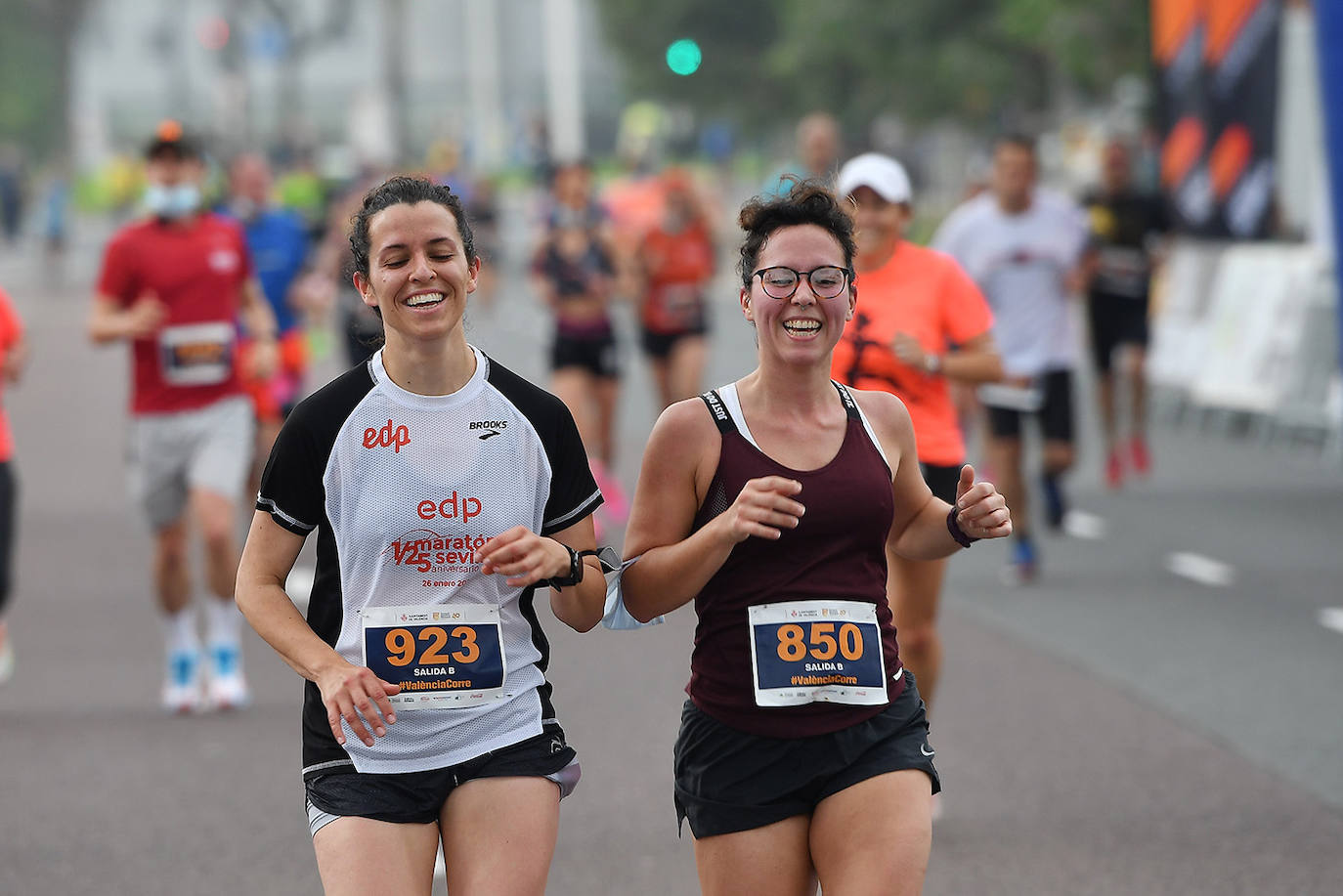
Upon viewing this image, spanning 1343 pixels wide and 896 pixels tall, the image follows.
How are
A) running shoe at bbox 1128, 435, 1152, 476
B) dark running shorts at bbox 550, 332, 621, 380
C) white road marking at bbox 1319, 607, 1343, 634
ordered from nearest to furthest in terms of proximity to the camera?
white road marking at bbox 1319, 607, 1343, 634
dark running shorts at bbox 550, 332, 621, 380
running shoe at bbox 1128, 435, 1152, 476

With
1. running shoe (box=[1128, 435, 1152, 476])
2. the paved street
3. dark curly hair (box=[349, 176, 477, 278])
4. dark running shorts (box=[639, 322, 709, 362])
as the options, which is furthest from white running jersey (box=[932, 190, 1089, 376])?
dark curly hair (box=[349, 176, 477, 278])

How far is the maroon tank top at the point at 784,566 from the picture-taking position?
4059 mm

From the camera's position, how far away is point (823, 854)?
13.1 ft

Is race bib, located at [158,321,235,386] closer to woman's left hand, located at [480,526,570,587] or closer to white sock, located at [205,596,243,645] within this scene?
white sock, located at [205,596,243,645]

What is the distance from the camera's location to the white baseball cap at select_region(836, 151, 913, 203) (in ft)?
20.7

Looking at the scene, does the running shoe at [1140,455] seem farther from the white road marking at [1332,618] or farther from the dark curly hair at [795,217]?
the dark curly hair at [795,217]

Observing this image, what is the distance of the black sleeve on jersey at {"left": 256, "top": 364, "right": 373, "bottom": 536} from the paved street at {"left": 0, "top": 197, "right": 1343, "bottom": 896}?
0.42m

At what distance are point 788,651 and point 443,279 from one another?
3.21 feet

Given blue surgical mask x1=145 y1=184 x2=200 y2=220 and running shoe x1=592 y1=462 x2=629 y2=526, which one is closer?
blue surgical mask x1=145 y1=184 x2=200 y2=220

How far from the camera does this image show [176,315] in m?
8.25

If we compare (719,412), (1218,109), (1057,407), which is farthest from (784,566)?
A: (1218,109)

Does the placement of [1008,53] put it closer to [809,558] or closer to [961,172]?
[961,172]

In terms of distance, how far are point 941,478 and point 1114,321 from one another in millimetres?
8061

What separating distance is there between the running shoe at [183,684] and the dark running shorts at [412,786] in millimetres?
4539
